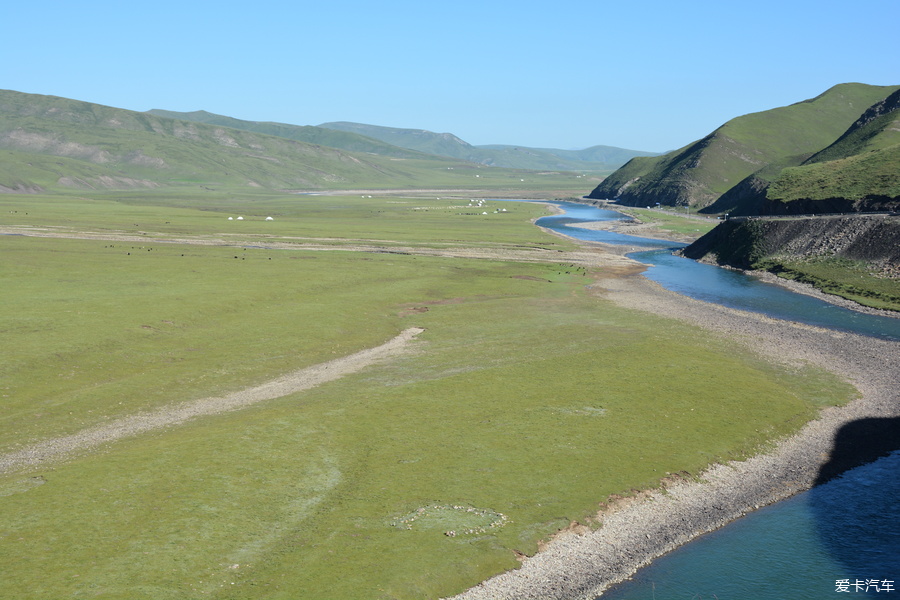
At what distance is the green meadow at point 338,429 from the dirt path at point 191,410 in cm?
125

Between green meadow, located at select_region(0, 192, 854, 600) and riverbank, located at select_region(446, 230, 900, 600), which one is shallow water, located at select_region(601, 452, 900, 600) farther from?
green meadow, located at select_region(0, 192, 854, 600)

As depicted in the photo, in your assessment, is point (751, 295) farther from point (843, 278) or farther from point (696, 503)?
point (696, 503)

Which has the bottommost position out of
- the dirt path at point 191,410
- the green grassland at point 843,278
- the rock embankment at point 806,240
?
the dirt path at point 191,410

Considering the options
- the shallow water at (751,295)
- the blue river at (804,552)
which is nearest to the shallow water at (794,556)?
the blue river at (804,552)

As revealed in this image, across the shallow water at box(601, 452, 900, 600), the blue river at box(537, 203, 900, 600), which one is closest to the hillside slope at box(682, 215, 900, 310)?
the blue river at box(537, 203, 900, 600)

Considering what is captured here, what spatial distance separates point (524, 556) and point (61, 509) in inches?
773

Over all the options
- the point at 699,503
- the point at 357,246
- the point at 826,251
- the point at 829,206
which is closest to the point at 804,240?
the point at 826,251

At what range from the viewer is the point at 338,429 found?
4288 cm

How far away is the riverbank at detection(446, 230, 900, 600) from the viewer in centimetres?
2978

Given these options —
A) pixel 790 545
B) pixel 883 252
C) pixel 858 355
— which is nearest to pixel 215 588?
pixel 790 545

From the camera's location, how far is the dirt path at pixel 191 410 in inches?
1522

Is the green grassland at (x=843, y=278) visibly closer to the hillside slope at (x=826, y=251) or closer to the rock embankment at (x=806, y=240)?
the hillside slope at (x=826, y=251)

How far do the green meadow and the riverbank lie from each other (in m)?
1.05

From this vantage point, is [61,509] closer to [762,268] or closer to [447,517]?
[447,517]
